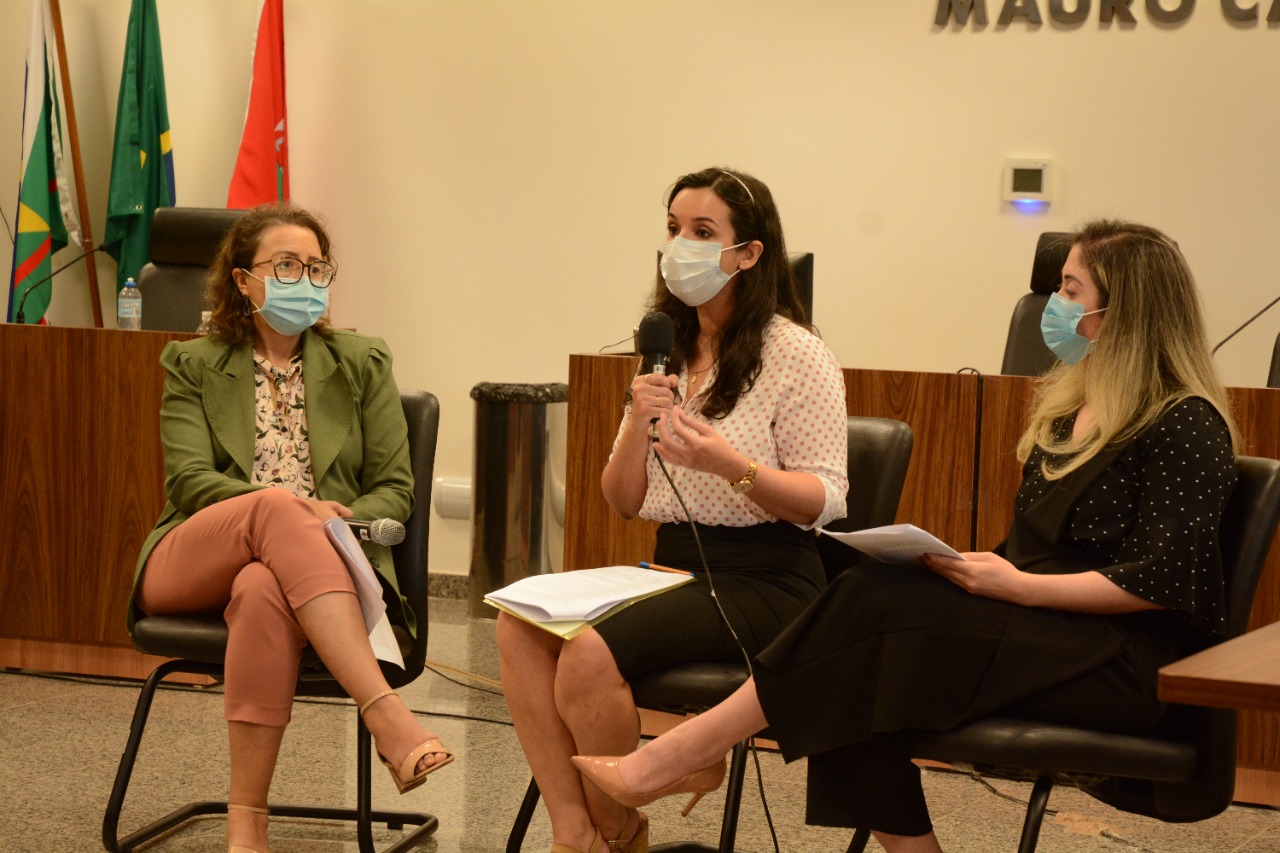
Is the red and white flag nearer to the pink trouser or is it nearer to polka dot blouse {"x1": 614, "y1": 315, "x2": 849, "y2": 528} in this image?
the pink trouser

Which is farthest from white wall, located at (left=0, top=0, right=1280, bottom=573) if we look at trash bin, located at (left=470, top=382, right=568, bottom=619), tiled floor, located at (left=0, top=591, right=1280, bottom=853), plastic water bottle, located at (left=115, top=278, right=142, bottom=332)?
tiled floor, located at (left=0, top=591, right=1280, bottom=853)

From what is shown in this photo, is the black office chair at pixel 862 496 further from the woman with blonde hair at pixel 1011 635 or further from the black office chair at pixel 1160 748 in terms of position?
the black office chair at pixel 1160 748

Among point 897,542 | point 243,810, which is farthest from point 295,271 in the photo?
point 897,542

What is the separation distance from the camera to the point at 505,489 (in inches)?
184

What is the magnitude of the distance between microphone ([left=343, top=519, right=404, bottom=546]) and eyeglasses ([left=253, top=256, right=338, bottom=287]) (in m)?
0.58

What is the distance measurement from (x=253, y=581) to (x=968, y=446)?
1605 millimetres

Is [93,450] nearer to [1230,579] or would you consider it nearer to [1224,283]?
[1230,579]

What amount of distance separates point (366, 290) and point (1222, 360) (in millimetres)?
3099

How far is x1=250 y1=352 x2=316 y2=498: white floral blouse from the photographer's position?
2.69 m

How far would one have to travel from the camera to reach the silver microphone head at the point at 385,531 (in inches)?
96.4

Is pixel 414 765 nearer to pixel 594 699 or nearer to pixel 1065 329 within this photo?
pixel 594 699

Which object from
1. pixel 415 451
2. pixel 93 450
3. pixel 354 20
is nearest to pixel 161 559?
pixel 415 451

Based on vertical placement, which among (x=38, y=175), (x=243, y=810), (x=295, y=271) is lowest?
(x=243, y=810)

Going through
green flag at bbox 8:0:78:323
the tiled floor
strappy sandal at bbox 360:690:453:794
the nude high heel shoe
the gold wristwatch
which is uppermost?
green flag at bbox 8:0:78:323
